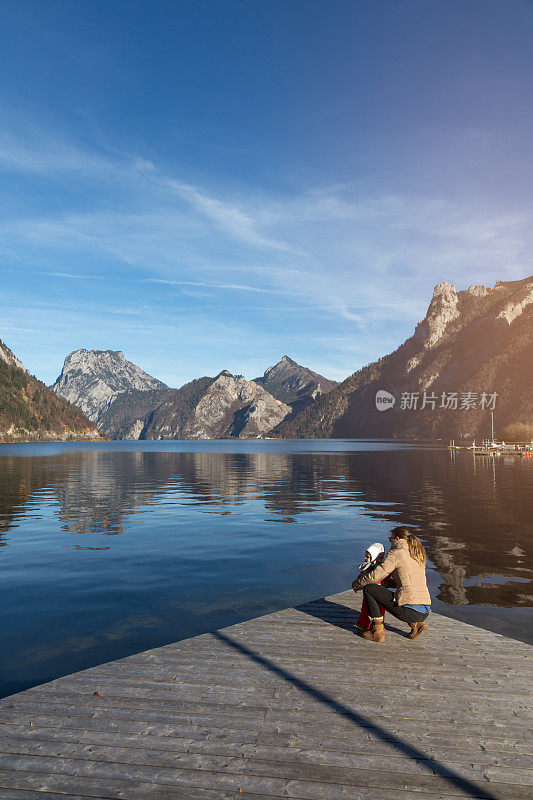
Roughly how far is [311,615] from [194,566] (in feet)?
33.6

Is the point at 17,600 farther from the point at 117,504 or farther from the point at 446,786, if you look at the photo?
the point at 117,504

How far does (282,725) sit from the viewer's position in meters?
7.13

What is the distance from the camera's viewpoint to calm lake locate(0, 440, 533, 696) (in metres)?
14.3

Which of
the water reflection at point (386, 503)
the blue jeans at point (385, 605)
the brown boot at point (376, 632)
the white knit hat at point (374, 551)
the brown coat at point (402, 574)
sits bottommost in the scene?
the water reflection at point (386, 503)

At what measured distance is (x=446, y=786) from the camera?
5.85 meters

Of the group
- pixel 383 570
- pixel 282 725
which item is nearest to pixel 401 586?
pixel 383 570

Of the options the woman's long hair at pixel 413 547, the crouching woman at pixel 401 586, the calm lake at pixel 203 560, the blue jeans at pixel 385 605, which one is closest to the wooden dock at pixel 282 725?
the crouching woman at pixel 401 586

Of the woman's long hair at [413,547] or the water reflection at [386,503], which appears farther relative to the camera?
the water reflection at [386,503]

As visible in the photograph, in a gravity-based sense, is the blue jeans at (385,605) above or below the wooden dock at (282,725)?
above

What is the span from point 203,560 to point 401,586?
13.9 m

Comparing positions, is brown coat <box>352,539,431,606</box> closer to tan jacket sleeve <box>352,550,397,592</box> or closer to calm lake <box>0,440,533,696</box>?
tan jacket sleeve <box>352,550,397,592</box>

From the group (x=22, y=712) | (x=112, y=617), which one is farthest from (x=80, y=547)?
(x=22, y=712)

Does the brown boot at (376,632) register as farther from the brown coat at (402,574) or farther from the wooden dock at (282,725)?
the brown coat at (402,574)

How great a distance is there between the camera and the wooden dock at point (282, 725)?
5.86 meters
